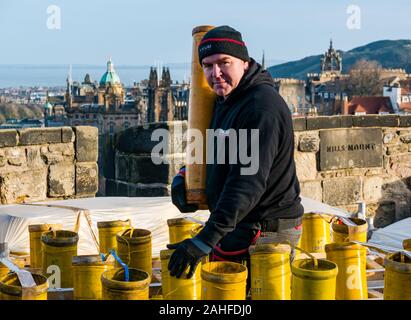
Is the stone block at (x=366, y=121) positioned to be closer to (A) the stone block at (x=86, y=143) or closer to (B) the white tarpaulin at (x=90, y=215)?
(B) the white tarpaulin at (x=90, y=215)

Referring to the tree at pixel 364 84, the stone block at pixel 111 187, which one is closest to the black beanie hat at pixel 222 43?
the stone block at pixel 111 187

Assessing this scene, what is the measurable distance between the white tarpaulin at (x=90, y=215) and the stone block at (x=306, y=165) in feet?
6.34

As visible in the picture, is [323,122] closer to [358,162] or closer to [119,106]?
[358,162]

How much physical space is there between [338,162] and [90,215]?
353 centimetres

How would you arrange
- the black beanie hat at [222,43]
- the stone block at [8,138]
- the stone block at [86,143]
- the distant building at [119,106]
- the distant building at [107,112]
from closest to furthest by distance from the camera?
the black beanie hat at [222,43] < the stone block at [8,138] < the stone block at [86,143] < the distant building at [119,106] < the distant building at [107,112]

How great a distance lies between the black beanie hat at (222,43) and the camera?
2.65 metres

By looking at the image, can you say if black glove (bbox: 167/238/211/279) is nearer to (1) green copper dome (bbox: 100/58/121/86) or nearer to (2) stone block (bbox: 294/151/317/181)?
(2) stone block (bbox: 294/151/317/181)

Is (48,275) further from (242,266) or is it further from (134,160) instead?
(134,160)

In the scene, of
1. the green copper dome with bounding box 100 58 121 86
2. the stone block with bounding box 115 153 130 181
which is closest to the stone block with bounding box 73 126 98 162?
the stone block with bounding box 115 153 130 181

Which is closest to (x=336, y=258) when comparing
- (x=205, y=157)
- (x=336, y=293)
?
(x=336, y=293)

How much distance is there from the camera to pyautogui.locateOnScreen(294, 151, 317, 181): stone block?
6664mm

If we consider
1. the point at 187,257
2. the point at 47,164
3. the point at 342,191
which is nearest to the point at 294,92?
the point at 342,191

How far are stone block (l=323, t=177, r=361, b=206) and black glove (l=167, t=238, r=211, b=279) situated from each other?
15.0ft
